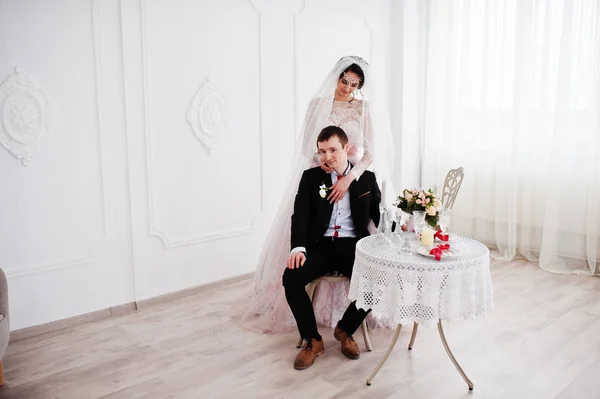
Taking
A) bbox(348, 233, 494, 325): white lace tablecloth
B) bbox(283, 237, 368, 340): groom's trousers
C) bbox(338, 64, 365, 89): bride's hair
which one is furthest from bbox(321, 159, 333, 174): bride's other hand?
bbox(348, 233, 494, 325): white lace tablecloth

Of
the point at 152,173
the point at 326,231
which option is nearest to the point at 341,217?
the point at 326,231

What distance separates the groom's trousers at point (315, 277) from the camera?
3.11 meters

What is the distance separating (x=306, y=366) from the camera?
9.77ft

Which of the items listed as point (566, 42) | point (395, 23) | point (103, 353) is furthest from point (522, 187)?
point (103, 353)

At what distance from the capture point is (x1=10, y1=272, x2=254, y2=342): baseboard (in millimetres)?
3471

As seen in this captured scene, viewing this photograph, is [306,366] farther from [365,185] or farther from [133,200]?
[133,200]

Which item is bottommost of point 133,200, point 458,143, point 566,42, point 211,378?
point 211,378

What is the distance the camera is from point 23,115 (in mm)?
3344

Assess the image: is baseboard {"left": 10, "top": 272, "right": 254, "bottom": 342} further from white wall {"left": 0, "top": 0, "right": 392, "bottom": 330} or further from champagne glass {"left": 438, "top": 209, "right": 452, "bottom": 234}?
champagne glass {"left": 438, "top": 209, "right": 452, "bottom": 234}

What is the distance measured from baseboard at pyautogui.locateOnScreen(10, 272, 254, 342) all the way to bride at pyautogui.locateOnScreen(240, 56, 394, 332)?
28.7 inches

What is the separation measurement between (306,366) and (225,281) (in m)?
1.69

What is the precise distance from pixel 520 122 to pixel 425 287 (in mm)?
3255

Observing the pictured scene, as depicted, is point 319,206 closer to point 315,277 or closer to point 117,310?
point 315,277

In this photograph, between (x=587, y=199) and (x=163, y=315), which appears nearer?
(x=163, y=315)
